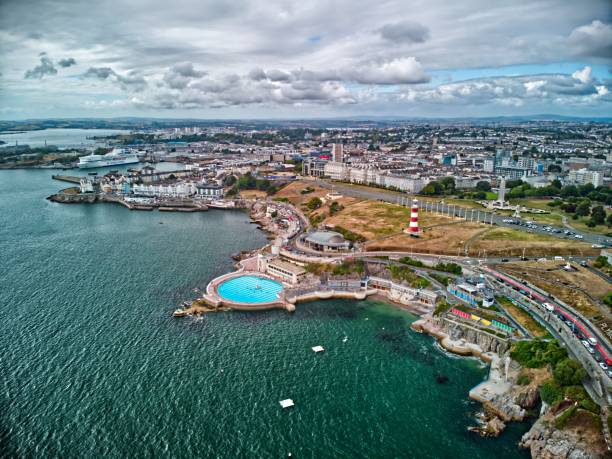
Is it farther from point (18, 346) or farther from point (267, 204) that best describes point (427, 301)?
point (267, 204)

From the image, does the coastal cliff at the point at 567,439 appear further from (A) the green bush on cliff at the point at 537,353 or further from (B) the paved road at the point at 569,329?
(A) the green bush on cliff at the point at 537,353

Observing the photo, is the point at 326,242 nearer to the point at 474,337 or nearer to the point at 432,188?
the point at 474,337

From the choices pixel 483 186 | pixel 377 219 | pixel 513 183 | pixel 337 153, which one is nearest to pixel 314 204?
pixel 377 219

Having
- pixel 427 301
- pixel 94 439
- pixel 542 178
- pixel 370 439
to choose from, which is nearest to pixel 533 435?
pixel 370 439

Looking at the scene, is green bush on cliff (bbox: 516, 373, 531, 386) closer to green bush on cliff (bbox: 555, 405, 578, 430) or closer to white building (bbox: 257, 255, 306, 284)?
green bush on cliff (bbox: 555, 405, 578, 430)

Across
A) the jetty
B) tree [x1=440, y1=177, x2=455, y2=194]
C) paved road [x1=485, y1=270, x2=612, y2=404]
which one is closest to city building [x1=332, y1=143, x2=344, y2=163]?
tree [x1=440, y1=177, x2=455, y2=194]
